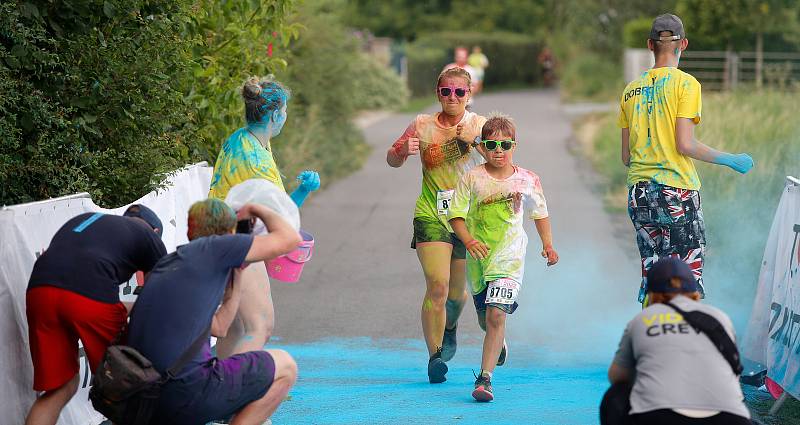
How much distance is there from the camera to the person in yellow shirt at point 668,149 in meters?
7.39

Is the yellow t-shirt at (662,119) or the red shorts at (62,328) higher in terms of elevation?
the yellow t-shirt at (662,119)

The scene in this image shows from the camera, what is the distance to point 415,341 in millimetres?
9508

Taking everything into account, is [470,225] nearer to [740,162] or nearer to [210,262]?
[740,162]

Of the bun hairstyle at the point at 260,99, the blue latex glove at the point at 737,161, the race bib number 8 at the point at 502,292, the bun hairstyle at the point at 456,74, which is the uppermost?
the bun hairstyle at the point at 260,99

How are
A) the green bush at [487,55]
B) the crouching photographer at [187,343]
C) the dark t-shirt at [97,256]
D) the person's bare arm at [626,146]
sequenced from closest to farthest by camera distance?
the crouching photographer at [187,343]
the dark t-shirt at [97,256]
the person's bare arm at [626,146]
the green bush at [487,55]

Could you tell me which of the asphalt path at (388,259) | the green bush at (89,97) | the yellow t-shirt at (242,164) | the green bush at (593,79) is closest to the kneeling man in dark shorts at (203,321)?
the yellow t-shirt at (242,164)

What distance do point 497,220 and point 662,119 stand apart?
1130 millimetres

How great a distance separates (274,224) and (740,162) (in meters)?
3.03

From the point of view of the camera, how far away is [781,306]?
23.9 ft

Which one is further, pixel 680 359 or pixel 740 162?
pixel 740 162

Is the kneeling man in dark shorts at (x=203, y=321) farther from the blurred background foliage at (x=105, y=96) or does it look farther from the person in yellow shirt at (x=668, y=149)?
the person in yellow shirt at (x=668, y=149)

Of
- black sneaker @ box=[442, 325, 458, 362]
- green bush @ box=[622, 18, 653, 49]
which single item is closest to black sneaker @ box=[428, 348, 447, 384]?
black sneaker @ box=[442, 325, 458, 362]

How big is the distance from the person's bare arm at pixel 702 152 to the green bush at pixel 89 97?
3181mm

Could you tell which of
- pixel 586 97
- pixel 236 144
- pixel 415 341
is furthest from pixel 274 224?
pixel 586 97
